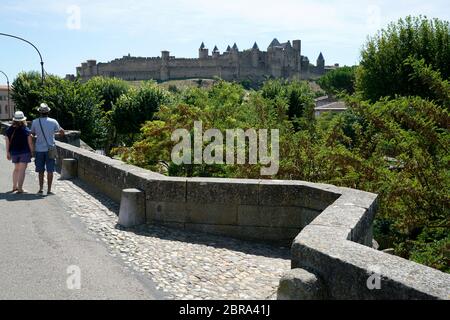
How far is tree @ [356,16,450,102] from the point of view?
24.8 m

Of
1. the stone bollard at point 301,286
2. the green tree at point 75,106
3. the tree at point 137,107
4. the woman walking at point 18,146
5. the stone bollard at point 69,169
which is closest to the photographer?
the stone bollard at point 301,286

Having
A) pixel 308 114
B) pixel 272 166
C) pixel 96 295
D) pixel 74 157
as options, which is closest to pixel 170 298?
pixel 96 295

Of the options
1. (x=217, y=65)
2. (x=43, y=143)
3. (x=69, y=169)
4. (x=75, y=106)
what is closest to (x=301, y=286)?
(x=43, y=143)

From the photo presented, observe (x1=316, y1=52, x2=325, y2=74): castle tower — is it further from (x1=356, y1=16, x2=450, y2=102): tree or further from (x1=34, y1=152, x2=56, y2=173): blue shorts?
(x1=34, y1=152, x2=56, y2=173): blue shorts

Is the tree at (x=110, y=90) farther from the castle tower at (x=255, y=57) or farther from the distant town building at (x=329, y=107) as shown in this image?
the castle tower at (x=255, y=57)

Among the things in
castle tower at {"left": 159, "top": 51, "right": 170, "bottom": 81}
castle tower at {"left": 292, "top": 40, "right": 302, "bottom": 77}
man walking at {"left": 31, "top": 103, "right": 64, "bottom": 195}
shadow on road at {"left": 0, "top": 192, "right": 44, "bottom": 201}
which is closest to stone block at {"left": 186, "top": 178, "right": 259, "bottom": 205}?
shadow on road at {"left": 0, "top": 192, "right": 44, "bottom": 201}

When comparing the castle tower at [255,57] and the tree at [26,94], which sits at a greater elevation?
the castle tower at [255,57]

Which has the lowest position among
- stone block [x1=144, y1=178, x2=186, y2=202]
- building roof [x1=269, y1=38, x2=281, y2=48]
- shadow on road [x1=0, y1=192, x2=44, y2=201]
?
shadow on road [x1=0, y1=192, x2=44, y2=201]

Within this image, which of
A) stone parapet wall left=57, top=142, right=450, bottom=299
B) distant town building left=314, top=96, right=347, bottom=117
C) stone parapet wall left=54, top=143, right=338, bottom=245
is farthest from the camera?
distant town building left=314, top=96, right=347, bottom=117

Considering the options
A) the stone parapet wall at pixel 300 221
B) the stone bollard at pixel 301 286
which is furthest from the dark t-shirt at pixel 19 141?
the stone bollard at pixel 301 286

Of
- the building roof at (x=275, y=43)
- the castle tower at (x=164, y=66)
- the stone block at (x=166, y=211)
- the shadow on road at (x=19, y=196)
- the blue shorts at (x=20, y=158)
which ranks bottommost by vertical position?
the shadow on road at (x=19, y=196)

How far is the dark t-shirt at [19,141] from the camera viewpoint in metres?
8.84
